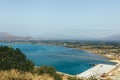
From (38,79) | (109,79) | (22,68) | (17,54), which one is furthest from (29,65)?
(109,79)

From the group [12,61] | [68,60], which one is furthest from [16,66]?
[68,60]

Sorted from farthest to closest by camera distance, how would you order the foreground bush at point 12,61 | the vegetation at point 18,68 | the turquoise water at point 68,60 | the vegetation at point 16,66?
the turquoise water at point 68,60 → the foreground bush at point 12,61 → the vegetation at point 16,66 → the vegetation at point 18,68

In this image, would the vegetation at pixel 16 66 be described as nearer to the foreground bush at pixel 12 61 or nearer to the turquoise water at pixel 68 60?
the foreground bush at pixel 12 61

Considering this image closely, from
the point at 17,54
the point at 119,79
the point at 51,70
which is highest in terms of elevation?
the point at 17,54

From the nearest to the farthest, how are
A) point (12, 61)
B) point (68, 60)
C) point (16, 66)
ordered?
1. point (16, 66)
2. point (12, 61)
3. point (68, 60)

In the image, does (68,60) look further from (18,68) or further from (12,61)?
(18,68)

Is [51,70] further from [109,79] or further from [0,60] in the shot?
[109,79]

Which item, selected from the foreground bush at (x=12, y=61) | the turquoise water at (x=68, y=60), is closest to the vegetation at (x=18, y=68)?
the foreground bush at (x=12, y=61)

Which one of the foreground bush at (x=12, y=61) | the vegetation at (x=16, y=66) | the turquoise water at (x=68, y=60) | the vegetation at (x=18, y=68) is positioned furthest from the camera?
the turquoise water at (x=68, y=60)
